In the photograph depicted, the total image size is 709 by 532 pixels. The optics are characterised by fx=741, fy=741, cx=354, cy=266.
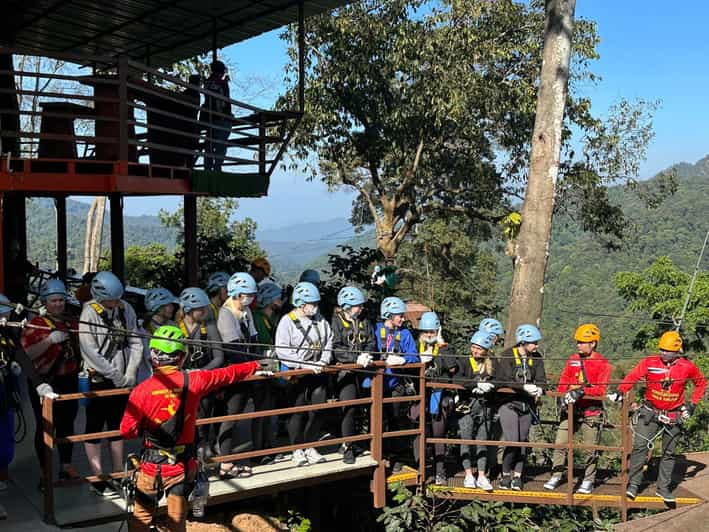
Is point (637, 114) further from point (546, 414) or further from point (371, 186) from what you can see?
point (546, 414)

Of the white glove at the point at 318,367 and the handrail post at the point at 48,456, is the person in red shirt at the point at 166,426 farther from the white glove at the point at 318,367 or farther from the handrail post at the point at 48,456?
the white glove at the point at 318,367

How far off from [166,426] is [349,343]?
8.63 feet

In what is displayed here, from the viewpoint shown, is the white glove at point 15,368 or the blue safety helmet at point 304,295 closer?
the white glove at point 15,368

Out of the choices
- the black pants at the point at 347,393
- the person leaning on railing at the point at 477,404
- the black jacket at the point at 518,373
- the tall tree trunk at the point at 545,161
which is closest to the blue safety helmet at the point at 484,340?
the person leaning on railing at the point at 477,404

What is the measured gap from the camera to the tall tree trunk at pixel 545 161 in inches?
383

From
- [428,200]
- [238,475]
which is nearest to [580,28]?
[428,200]

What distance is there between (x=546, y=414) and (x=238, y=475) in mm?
25752

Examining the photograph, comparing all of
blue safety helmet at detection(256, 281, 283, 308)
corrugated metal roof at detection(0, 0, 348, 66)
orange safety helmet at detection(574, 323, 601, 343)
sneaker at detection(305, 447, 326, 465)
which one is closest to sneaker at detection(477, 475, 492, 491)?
sneaker at detection(305, 447, 326, 465)

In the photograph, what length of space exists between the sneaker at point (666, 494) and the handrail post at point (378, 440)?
9.98 feet

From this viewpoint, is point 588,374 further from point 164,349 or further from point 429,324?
point 164,349

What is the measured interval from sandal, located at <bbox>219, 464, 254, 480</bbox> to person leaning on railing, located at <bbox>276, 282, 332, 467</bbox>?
551 millimetres

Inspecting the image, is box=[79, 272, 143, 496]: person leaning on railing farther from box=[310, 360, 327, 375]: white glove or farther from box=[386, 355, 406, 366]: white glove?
box=[386, 355, 406, 366]: white glove

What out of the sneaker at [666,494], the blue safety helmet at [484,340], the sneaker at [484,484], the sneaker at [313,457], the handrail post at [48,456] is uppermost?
the blue safety helmet at [484,340]

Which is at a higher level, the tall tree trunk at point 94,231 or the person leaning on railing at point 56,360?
the tall tree trunk at point 94,231
